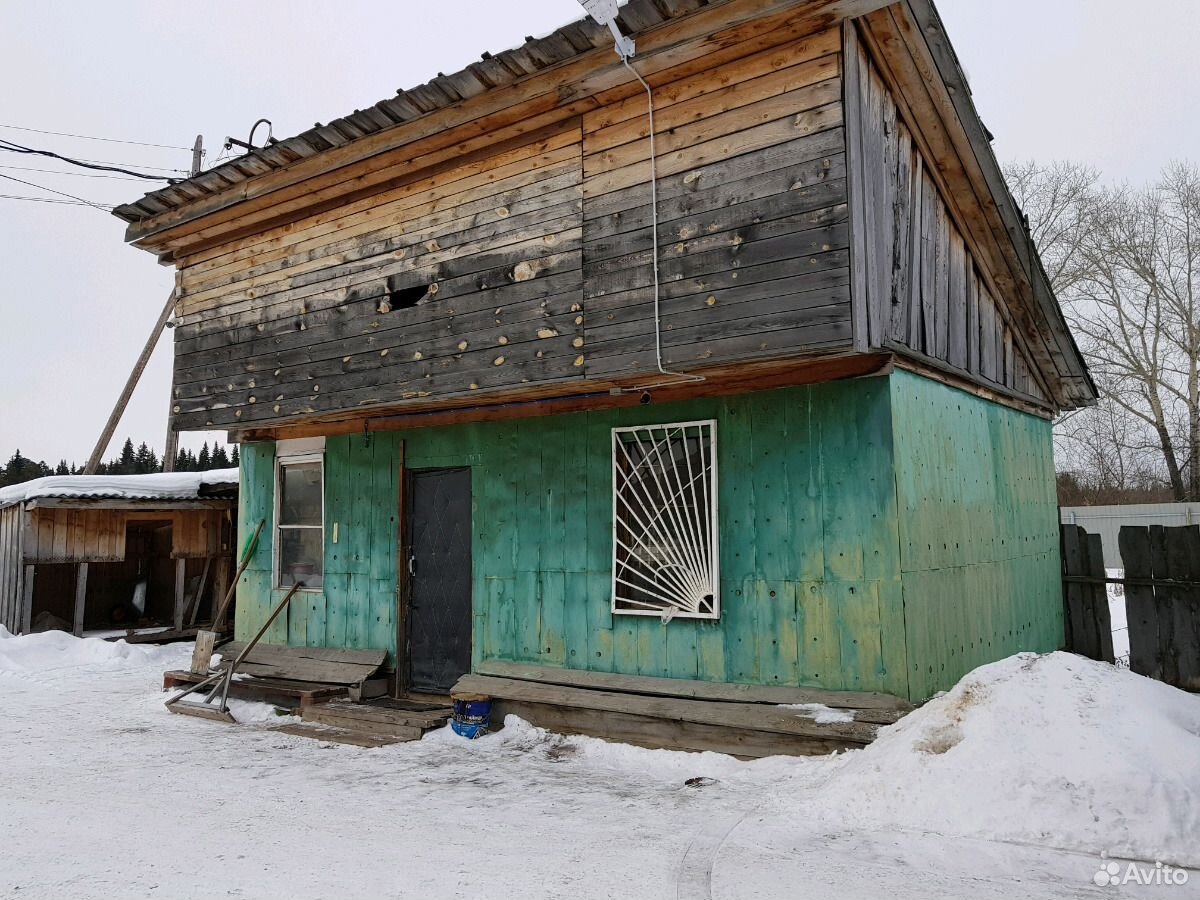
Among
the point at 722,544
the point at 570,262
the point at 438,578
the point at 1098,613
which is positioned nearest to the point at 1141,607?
the point at 1098,613

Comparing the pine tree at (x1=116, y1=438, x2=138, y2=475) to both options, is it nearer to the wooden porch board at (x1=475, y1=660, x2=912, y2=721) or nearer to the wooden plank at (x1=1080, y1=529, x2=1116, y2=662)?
the wooden porch board at (x1=475, y1=660, x2=912, y2=721)

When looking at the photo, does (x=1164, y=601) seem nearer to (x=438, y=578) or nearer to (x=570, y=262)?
(x=570, y=262)

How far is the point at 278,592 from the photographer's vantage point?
10562 millimetres

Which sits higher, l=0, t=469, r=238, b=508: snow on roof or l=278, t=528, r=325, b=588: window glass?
l=0, t=469, r=238, b=508: snow on roof

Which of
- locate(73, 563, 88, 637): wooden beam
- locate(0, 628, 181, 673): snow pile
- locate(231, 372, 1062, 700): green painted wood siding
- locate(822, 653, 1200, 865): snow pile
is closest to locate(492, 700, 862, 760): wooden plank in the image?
locate(231, 372, 1062, 700): green painted wood siding

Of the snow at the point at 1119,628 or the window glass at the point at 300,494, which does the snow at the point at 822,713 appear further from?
the window glass at the point at 300,494

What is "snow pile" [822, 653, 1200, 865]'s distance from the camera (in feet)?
14.7

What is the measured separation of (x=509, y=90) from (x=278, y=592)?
6.64 meters

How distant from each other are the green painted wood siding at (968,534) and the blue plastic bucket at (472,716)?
3684 millimetres

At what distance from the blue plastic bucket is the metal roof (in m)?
5.30

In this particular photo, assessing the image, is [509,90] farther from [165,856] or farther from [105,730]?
[105,730]

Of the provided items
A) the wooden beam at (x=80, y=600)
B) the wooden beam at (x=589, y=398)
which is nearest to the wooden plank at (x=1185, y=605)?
the wooden beam at (x=589, y=398)

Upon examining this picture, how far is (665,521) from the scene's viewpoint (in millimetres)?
7445

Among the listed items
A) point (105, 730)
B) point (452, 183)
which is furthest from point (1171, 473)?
point (105, 730)
